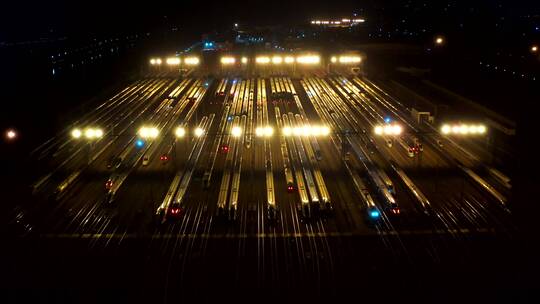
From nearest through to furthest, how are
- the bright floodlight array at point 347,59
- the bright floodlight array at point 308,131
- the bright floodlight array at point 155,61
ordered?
the bright floodlight array at point 308,131 < the bright floodlight array at point 347,59 < the bright floodlight array at point 155,61

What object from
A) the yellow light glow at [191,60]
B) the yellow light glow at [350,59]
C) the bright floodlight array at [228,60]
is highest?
the bright floodlight array at [228,60]

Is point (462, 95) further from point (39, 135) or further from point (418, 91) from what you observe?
point (39, 135)

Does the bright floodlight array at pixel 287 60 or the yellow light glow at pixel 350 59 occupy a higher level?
the bright floodlight array at pixel 287 60

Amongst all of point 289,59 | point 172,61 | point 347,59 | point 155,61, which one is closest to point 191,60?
point 172,61

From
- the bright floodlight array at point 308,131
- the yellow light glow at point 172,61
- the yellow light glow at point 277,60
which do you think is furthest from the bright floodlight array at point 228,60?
the bright floodlight array at point 308,131

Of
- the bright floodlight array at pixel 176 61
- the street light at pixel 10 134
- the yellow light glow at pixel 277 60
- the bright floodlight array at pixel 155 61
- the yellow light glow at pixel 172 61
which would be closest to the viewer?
the street light at pixel 10 134

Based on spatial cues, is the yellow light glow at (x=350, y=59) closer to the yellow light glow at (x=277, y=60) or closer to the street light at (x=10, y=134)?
the yellow light glow at (x=277, y=60)

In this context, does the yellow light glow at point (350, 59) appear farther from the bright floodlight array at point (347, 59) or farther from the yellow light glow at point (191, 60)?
the yellow light glow at point (191, 60)

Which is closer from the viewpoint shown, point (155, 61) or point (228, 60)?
point (155, 61)

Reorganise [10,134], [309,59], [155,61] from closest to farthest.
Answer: [10,134], [155,61], [309,59]

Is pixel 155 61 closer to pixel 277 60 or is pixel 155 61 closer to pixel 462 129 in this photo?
pixel 277 60

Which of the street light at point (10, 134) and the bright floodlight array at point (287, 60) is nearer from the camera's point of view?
the street light at point (10, 134)

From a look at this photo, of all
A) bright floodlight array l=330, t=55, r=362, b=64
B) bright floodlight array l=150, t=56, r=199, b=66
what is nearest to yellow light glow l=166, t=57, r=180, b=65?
bright floodlight array l=150, t=56, r=199, b=66
